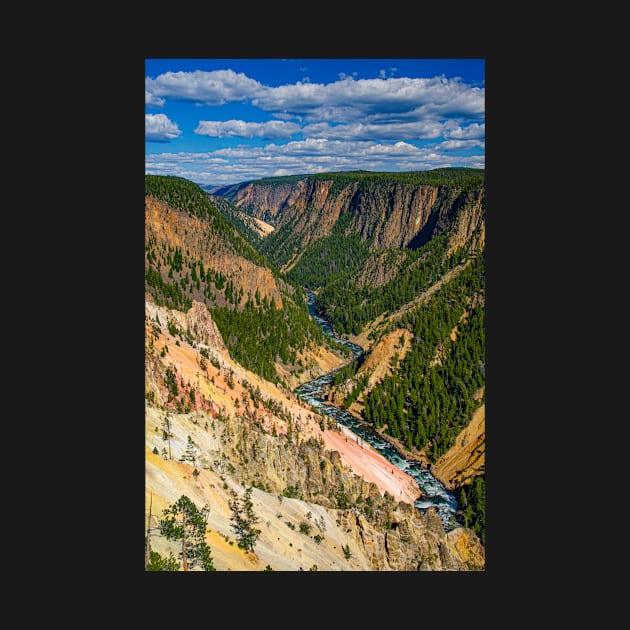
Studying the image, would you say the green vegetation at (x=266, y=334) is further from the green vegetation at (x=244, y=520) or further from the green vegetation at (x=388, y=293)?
the green vegetation at (x=244, y=520)

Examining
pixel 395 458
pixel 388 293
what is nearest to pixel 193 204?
pixel 388 293

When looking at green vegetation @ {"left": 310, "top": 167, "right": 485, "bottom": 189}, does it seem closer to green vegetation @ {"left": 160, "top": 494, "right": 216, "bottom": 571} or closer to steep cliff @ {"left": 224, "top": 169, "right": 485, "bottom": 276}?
steep cliff @ {"left": 224, "top": 169, "right": 485, "bottom": 276}

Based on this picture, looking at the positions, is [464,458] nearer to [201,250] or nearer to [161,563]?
[161,563]

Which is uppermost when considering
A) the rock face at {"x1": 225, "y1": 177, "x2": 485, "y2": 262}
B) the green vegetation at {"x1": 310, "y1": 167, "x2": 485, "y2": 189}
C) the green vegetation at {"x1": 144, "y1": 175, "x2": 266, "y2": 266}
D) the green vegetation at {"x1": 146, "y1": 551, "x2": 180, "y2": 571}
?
the green vegetation at {"x1": 310, "y1": 167, "x2": 485, "y2": 189}

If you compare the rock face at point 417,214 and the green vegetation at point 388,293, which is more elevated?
the rock face at point 417,214

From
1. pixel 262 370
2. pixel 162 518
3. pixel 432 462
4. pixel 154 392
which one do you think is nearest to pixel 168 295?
pixel 262 370

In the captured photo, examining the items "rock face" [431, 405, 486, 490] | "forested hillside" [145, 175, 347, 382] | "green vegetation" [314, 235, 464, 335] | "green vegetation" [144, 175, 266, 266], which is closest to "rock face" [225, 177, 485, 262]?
"green vegetation" [314, 235, 464, 335]

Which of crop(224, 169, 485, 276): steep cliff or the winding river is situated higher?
crop(224, 169, 485, 276): steep cliff

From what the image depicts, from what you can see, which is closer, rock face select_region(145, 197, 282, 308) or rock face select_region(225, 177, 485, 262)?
rock face select_region(145, 197, 282, 308)

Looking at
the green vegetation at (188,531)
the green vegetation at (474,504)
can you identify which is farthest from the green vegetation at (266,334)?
the green vegetation at (188,531)
